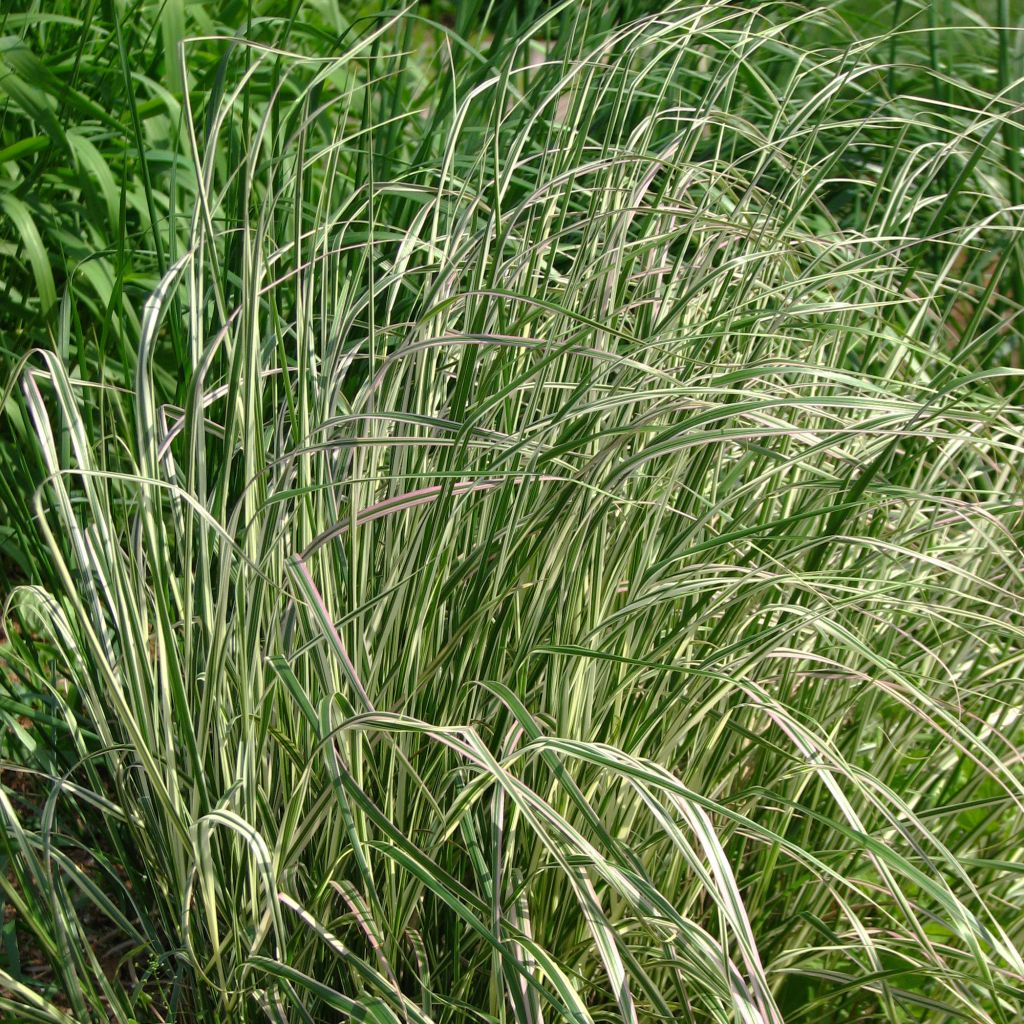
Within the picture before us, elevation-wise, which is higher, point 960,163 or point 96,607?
point 960,163

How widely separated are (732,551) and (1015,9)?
233 centimetres

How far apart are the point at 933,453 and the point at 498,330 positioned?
37.1 inches

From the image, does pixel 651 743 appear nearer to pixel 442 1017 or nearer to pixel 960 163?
pixel 442 1017

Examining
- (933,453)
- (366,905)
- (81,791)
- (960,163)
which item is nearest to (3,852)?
(81,791)

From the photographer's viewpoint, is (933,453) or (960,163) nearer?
(933,453)

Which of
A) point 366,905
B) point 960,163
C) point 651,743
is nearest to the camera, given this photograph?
point 366,905

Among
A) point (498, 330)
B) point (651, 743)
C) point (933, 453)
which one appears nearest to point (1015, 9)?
point (933, 453)

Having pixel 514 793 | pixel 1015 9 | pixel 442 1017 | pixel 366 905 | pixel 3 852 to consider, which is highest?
pixel 1015 9

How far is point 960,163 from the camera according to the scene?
7.72 feet

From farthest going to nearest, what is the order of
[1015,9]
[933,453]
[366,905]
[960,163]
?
[1015,9]
[960,163]
[933,453]
[366,905]

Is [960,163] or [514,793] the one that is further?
[960,163]

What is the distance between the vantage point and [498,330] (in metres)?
1.26

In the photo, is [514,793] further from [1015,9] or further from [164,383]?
[1015,9]

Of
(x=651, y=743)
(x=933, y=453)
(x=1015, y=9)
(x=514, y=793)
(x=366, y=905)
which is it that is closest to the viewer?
(x=514, y=793)
